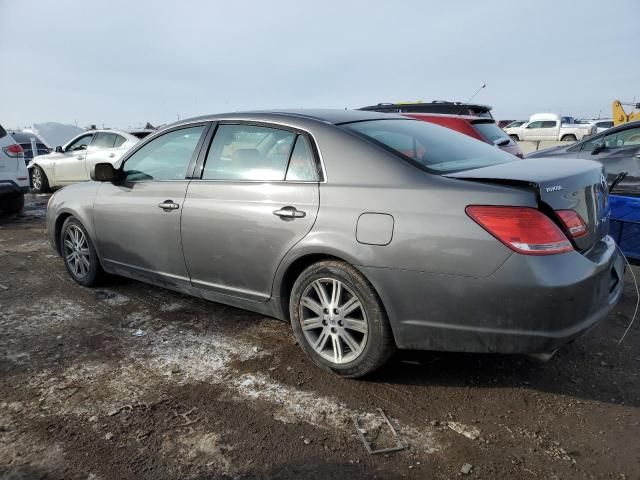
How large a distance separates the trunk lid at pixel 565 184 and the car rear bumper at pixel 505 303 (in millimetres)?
163

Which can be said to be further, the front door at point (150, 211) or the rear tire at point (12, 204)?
the rear tire at point (12, 204)

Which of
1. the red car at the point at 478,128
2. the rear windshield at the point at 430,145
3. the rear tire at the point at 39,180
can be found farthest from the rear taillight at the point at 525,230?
the rear tire at the point at 39,180

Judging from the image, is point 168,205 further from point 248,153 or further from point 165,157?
point 248,153

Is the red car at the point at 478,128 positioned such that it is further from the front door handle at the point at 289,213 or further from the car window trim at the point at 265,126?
the front door handle at the point at 289,213

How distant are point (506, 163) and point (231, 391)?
6.94ft

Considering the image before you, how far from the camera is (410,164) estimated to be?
272 centimetres

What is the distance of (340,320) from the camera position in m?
2.91

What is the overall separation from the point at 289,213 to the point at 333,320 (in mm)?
688

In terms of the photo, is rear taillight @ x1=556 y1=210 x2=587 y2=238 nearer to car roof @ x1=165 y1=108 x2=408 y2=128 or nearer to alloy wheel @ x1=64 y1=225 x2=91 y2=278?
car roof @ x1=165 y1=108 x2=408 y2=128

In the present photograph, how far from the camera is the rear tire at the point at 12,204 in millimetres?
8741

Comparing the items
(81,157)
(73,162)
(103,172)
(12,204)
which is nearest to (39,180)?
(73,162)

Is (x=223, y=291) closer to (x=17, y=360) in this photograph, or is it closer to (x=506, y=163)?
(x=17, y=360)

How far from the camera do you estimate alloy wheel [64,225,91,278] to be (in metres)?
4.64

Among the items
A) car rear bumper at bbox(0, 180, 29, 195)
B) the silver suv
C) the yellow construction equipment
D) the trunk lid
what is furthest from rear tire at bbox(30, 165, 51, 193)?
the yellow construction equipment
